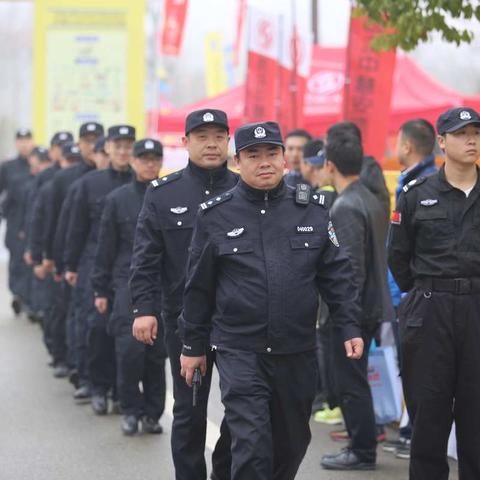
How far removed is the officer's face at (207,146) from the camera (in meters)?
6.95

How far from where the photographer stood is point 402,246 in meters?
6.50

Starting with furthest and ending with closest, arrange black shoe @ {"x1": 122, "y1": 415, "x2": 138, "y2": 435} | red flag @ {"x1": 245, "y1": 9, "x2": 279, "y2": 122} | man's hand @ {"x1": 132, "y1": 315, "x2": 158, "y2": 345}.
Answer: red flag @ {"x1": 245, "y1": 9, "x2": 279, "y2": 122}
black shoe @ {"x1": 122, "y1": 415, "x2": 138, "y2": 435}
man's hand @ {"x1": 132, "y1": 315, "x2": 158, "y2": 345}

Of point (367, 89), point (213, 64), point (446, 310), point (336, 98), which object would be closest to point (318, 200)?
point (446, 310)

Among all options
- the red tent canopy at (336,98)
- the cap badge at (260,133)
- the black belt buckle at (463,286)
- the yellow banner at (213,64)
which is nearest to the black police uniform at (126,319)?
the cap badge at (260,133)

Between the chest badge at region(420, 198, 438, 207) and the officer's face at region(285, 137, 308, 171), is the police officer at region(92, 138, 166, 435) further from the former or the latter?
the chest badge at region(420, 198, 438, 207)

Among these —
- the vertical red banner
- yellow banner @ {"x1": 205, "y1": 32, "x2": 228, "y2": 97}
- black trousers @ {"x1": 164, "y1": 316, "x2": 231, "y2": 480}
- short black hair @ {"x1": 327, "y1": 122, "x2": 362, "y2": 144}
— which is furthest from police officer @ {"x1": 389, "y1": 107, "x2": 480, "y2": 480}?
yellow banner @ {"x1": 205, "y1": 32, "x2": 228, "y2": 97}

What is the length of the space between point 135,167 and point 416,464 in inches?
143

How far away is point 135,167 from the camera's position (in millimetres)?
9102

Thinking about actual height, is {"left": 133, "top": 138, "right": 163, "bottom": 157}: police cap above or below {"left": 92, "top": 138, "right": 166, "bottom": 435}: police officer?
above

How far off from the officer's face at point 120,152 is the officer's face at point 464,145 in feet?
13.2

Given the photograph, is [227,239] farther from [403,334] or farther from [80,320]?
[80,320]

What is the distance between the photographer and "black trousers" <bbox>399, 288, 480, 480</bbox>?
6160 mm

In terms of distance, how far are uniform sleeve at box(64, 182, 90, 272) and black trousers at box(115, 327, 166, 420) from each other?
150cm

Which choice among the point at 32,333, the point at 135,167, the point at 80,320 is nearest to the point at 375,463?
the point at 135,167
